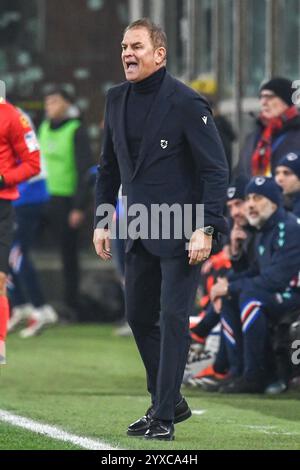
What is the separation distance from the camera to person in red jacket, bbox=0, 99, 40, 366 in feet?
33.4

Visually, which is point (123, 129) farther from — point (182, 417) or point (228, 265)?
point (228, 265)

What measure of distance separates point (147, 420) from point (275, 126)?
4228 mm

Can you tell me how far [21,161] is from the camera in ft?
34.0

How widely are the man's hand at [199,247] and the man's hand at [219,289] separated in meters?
2.99

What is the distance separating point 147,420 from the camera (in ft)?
27.2

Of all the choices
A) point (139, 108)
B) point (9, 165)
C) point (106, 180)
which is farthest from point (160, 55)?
point (9, 165)

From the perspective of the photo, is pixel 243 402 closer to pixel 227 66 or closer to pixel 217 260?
pixel 217 260

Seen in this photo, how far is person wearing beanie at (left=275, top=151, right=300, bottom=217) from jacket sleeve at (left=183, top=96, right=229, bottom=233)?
3.14 meters

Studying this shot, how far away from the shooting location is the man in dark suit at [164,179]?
8078 millimetres

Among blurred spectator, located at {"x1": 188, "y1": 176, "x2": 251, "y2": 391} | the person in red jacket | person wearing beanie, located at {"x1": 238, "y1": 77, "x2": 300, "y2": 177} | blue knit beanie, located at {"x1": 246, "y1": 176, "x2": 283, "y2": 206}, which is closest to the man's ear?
the person in red jacket

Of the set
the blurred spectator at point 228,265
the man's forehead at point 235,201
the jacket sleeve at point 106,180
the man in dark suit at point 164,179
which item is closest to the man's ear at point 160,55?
the man in dark suit at point 164,179

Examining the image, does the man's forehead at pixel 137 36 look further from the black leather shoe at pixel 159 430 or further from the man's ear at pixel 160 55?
the black leather shoe at pixel 159 430

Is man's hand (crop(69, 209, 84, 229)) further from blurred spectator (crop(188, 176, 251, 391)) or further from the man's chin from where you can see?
the man's chin
